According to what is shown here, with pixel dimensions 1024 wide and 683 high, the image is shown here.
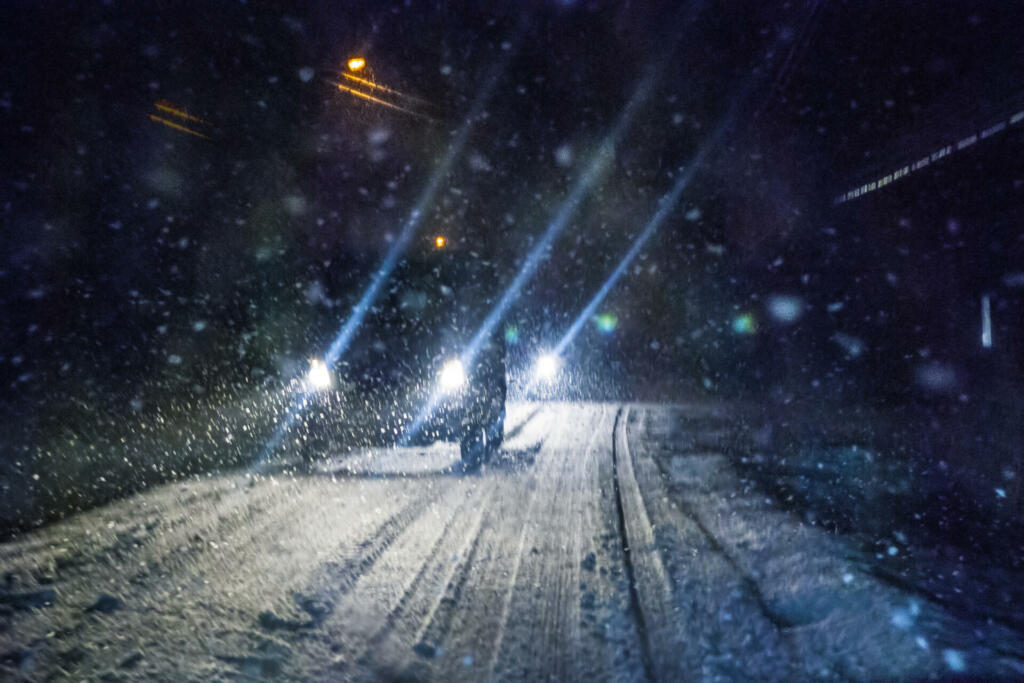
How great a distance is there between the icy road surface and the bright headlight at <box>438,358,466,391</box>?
8.22 feet

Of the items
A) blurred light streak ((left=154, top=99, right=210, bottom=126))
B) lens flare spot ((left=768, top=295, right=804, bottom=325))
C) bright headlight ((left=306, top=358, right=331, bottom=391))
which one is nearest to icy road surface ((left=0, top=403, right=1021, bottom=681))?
bright headlight ((left=306, top=358, right=331, bottom=391))

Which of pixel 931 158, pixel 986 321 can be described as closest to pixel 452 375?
pixel 931 158

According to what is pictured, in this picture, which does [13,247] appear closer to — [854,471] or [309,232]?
[309,232]

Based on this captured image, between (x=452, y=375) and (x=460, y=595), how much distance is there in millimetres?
5123

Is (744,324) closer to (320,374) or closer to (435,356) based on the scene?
(435,356)

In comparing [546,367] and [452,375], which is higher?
[546,367]

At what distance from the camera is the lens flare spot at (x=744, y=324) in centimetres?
2938

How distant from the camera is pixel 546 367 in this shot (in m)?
43.7

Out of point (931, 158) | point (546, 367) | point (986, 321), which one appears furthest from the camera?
point (546, 367)

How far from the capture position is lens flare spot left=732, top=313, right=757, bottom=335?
2938cm

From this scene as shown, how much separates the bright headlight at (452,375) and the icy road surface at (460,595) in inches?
98.6

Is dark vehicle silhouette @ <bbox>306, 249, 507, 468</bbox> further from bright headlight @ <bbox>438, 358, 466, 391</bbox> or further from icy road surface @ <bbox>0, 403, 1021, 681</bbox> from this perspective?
icy road surface @ <bbox>0, 403, 1021, 681</bbox>

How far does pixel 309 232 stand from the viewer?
10312 mm

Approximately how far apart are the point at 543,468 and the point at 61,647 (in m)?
5.68
